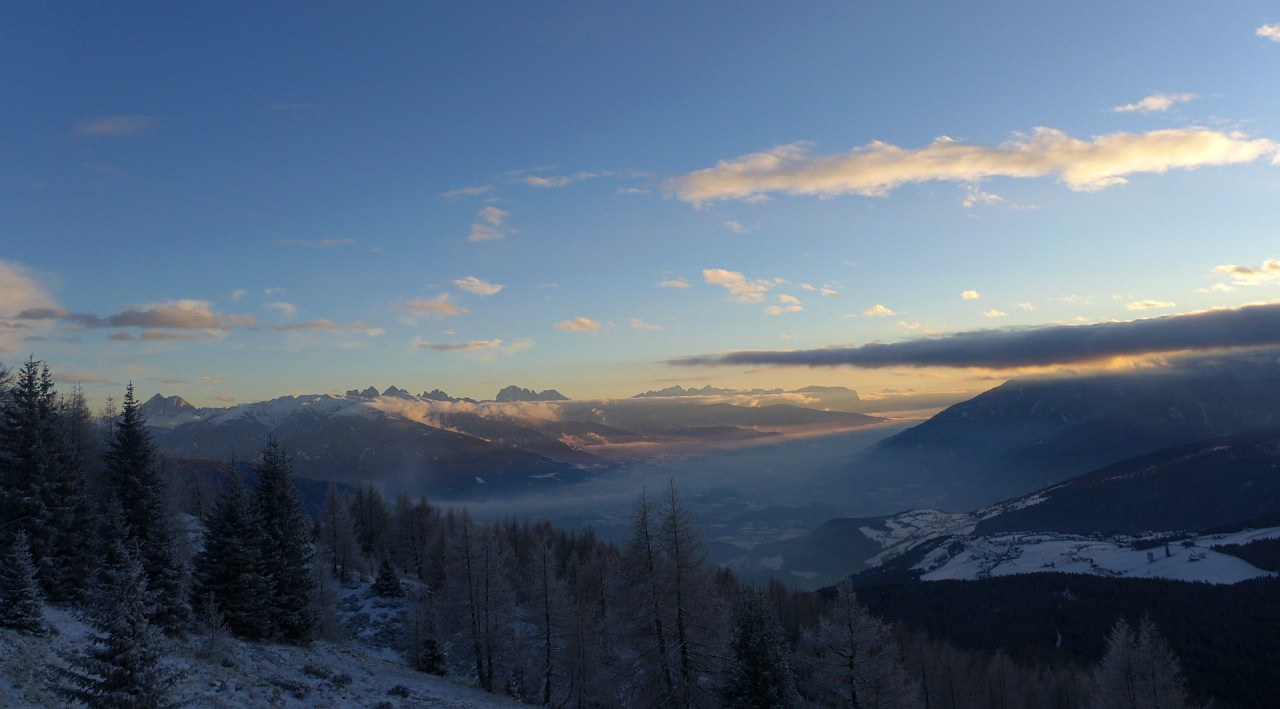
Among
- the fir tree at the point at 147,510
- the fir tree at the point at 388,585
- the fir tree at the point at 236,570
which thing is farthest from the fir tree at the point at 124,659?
the fir tree at the point at 388,585

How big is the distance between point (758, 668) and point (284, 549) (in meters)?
30.3

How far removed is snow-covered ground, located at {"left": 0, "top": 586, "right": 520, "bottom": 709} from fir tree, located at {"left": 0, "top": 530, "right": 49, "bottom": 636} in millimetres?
680

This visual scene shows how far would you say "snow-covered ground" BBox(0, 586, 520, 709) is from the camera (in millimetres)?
21703

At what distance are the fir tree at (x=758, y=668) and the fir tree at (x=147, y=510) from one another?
25.7 m

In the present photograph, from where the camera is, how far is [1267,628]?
120625 mm

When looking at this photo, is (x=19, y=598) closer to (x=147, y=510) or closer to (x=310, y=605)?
(x=147, y=510)

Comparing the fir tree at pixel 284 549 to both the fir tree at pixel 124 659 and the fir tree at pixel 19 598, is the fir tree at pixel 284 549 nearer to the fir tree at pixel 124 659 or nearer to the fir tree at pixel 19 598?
the fir tree at pixel 19 598

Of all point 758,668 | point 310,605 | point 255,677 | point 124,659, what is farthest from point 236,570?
point 758,668

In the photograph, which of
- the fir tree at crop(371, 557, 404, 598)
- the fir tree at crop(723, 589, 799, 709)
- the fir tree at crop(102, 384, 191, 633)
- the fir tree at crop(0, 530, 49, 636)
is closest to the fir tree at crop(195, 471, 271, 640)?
the fir tree at crop(102, 384, 191, 633)

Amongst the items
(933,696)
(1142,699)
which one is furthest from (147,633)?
(933,696)

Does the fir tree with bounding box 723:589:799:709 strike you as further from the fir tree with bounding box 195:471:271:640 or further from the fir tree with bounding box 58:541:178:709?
the fir tree with bounding box 195:471:271:640

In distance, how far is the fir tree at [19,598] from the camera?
989 inches

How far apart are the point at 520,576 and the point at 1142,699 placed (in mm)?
64811

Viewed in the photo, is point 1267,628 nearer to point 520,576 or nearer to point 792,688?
point 520,576
